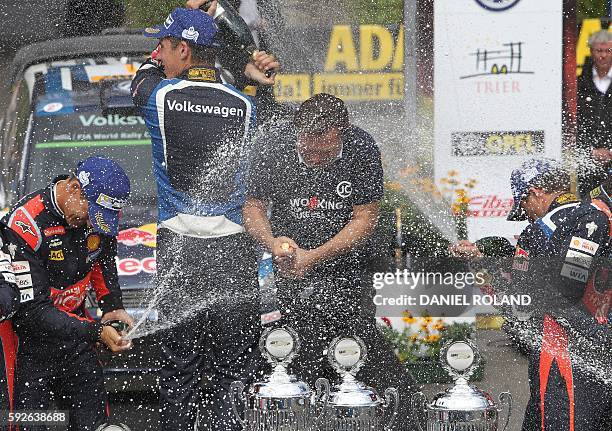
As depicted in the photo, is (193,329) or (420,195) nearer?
(193,329)

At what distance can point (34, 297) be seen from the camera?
15.1 feet

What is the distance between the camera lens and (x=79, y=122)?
5727 millimetres

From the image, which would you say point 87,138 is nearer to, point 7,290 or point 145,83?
point 145,83

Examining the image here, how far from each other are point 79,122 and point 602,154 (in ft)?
7.23

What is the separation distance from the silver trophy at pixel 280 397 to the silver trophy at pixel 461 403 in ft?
1.24

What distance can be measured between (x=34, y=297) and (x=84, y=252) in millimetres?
292

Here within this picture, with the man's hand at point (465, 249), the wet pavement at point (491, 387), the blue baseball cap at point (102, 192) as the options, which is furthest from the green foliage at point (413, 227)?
the blue baseball cap at point (102, 192)

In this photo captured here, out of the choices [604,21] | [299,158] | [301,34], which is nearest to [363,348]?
[299,158]

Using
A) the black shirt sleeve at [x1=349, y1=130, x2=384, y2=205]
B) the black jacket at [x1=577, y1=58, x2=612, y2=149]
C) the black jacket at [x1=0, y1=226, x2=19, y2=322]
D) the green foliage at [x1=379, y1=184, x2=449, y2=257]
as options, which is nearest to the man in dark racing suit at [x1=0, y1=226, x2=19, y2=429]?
the black jacket at [x1=0, y1=226, x2=19, y2=322]

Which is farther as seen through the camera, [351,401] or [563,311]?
[563,311]

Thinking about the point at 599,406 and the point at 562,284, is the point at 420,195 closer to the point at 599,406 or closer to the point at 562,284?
the point at 562,284

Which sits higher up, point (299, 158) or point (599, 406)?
point (299, 158)

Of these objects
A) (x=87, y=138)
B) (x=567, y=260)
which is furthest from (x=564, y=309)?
(x=87, y=138)

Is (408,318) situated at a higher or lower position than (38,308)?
lower
